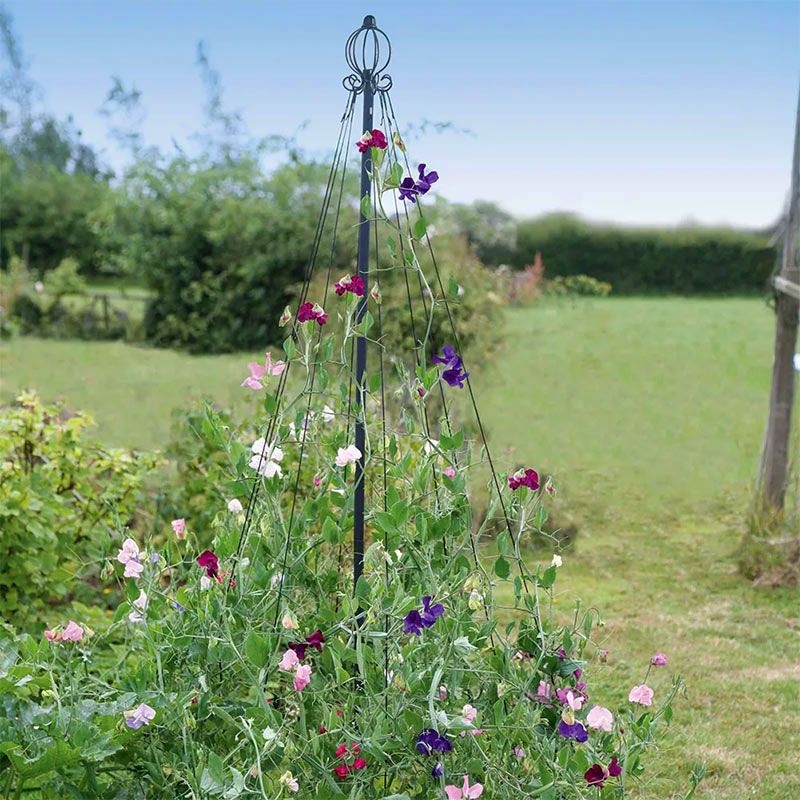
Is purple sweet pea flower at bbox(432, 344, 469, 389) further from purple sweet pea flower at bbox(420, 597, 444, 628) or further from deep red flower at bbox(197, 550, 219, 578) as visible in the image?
deep red flower at bbox(197, 550, 219, 578)

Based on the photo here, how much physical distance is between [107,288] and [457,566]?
16053mm

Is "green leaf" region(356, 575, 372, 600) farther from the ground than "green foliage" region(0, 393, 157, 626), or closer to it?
farther from the ground

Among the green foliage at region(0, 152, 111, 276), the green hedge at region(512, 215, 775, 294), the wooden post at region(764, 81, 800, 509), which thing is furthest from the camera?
the green foliage at region(0, 152, 111, 276)

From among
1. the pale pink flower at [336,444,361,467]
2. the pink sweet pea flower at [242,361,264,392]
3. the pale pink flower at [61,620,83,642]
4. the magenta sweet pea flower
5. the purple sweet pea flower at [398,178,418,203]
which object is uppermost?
the purple sweet pea flower at [398,178,418,203]

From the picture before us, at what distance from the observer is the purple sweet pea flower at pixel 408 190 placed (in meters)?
1.88

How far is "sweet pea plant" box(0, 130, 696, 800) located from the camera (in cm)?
167

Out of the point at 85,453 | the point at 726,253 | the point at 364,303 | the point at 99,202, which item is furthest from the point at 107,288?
the point at 364,303

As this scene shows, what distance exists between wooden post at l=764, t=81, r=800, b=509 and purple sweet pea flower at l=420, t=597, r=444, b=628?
325cm

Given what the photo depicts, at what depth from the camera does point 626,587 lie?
446 centimetres

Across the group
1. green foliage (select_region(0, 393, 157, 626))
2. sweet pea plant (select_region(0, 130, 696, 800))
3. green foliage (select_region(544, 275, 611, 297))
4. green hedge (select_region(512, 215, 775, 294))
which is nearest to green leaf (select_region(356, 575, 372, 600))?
sweet pea plant (select_region(0, 130, 696, 800))

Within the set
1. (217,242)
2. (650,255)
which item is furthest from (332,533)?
(650,255)

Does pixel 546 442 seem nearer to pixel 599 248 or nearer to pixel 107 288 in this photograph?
pixel 599 248

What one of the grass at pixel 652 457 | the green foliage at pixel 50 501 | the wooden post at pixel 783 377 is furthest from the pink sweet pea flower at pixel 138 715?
the wooden post at pixel 783 377

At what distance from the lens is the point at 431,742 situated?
1569 mm
